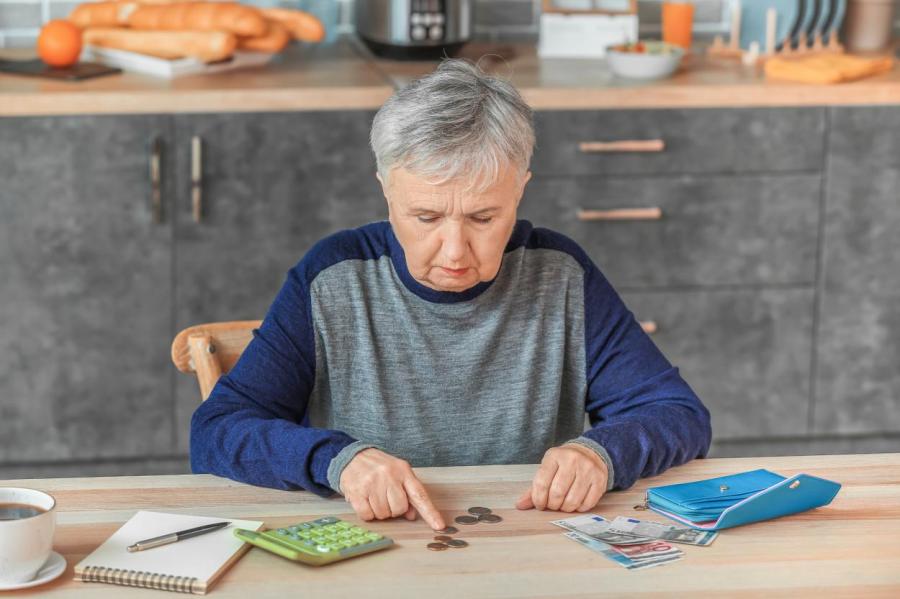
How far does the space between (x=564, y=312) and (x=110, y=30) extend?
1783 mm

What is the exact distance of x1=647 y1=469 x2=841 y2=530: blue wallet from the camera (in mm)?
1515

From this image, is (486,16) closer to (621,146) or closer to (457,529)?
(621,146)

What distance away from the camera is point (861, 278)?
3418mm

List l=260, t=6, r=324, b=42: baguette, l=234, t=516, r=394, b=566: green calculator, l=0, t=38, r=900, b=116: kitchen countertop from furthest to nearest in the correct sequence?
l=260, t=6, r=324, b=42: baguette
l=0, t=38, r=900, b=116: kitchen countertop
l=234, t=516, r=394, b=566: green calculator

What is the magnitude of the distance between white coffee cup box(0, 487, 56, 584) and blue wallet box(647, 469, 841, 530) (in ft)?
2.24

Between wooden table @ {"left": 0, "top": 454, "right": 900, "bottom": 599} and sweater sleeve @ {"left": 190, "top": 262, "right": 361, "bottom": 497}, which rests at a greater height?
sweater sleeve @ {"left": 190, "top": 262, "right": 361, "bottom": 497}

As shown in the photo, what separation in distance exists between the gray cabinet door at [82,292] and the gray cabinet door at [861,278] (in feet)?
5.27

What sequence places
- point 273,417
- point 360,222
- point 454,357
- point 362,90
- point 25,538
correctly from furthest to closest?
point 360,222 < point 362,90 < point 454,357 < point 273,417 < point 25,538

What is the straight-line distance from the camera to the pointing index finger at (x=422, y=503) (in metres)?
1.51

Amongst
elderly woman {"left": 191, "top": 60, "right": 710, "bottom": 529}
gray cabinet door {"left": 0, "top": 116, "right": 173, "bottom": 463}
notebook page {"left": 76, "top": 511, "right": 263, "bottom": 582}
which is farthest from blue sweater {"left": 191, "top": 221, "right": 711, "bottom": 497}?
gray cabinet door {"left": 0, "top": 116, "right": 173, "bottom": 463}

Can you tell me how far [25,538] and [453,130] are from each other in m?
0.72

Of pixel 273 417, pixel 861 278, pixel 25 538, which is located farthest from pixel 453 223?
pixel 861 278

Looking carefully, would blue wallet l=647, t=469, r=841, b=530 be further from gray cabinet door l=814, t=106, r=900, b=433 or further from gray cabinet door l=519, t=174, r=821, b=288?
gray cabinet door l=814, t=106, r=900, b=433

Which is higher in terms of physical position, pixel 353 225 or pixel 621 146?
pixel 621 146
